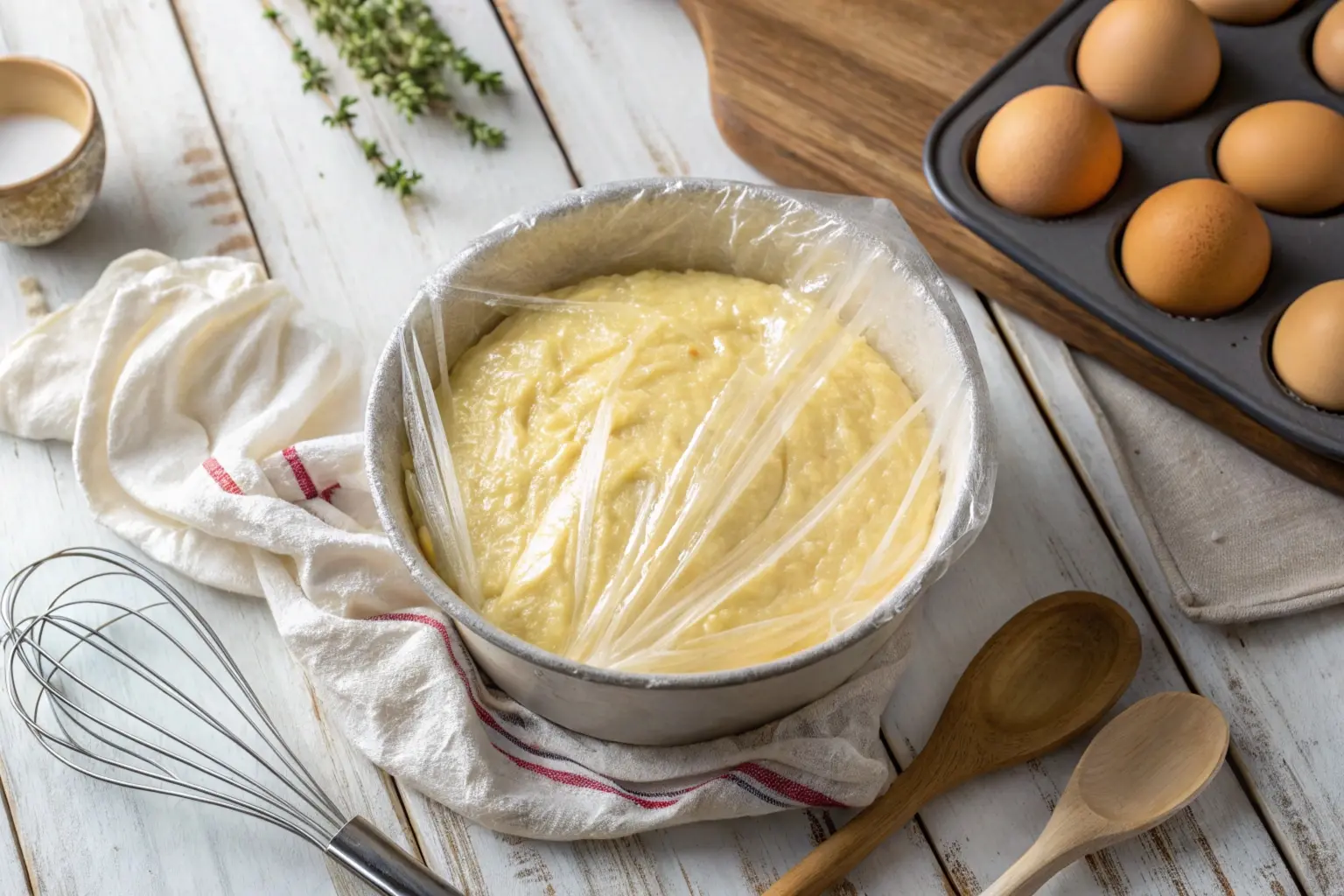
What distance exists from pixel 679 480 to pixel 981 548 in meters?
0.38

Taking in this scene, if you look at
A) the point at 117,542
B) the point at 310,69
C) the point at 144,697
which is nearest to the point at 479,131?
the point at 310,69

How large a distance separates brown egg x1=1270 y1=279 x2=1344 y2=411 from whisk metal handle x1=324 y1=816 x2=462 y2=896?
35.4 inches

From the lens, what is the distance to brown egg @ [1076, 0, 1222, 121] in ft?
4.19

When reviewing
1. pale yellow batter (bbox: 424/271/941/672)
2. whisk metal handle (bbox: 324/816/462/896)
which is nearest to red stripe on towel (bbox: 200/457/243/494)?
pale yellow batter (bbox: 424/271/941/672)

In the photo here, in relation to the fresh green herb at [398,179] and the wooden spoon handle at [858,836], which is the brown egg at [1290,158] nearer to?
the wooden spoon handle at [858,836]

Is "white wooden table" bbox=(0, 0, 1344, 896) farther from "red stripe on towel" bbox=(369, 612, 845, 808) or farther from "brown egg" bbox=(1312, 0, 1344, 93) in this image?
"brown egg" bbox=(1312, 0, 1344, 93)

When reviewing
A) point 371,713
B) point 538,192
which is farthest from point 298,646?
point 538,192

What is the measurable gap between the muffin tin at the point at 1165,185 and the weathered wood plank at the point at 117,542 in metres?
0.83

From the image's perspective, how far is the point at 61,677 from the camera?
1294mm

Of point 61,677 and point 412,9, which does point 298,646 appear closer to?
point 61,677

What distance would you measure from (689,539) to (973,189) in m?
0.48

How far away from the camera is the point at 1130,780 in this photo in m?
1.17

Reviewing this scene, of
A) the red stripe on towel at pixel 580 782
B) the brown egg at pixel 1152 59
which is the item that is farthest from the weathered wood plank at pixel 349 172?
the brown egg at pixel 1152 59

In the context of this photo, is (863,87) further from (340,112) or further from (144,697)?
(144,697)
